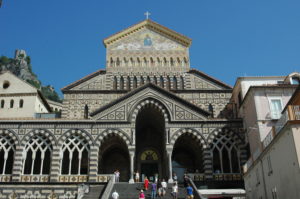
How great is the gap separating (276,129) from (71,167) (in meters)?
18.1

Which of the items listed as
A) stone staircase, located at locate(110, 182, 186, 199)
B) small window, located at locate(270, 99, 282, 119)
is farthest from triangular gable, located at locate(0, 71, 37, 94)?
small window, located at locate(270, 99, 282, 119)

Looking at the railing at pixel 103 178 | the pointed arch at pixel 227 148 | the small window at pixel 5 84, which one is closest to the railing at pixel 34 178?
the railing at pixel 103 178

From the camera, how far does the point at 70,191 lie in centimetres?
2669

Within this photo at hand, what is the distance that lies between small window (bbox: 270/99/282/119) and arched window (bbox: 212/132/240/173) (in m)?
4.65

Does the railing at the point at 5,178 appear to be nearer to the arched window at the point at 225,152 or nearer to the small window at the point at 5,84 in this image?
the small window at the point at 5,84

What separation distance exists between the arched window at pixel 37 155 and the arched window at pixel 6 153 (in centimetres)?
135

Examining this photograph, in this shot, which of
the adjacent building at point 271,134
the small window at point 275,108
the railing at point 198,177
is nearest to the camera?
the adjacent building at point 271,134

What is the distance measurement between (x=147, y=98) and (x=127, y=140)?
13.5 ft

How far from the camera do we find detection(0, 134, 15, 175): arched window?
28278 millimetres

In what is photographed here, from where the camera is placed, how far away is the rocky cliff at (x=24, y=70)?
9106 centimetres

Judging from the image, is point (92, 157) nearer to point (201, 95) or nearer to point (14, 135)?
point (14, 135)

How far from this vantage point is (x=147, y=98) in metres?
29.8

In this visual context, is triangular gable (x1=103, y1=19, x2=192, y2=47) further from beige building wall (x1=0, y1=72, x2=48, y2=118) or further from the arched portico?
the arched portico

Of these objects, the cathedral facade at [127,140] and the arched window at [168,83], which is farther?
the arched window at [168,83]
